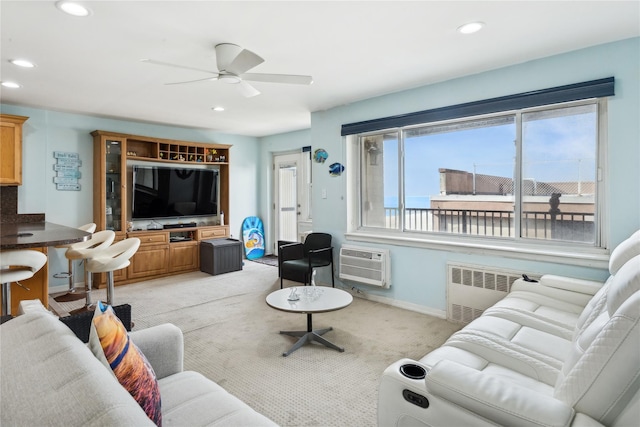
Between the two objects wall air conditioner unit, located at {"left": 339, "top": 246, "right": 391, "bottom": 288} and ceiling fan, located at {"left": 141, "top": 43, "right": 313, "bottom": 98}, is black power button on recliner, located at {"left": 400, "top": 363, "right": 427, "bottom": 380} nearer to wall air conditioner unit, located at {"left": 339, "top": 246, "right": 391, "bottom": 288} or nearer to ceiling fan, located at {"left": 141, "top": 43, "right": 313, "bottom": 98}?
ceiling fan, located at {"left": 141, "top": 43, "right": 313, "bottom": 98}

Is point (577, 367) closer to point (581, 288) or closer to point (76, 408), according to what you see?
point (76, 408)

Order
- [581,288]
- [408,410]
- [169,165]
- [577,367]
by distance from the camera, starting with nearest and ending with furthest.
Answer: [577,367]
[408,410]
[581,288]
[169,165]

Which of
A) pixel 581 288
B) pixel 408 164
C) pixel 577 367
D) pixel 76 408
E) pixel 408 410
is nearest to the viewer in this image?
pixel 76 408

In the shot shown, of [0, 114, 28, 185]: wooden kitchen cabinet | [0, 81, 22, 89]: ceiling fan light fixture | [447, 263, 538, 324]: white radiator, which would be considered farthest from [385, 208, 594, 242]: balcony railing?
[0, 114, 28, 185]: wooden kitchen cabinet

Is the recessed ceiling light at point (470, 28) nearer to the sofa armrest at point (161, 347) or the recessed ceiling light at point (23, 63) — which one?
the sofa armrest at point (161, 347)

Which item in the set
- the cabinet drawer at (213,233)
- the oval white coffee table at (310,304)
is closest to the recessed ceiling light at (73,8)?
the oval white coffee table at (310,304)

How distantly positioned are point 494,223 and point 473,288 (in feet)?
2.24

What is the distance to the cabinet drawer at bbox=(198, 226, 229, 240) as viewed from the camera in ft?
19.4

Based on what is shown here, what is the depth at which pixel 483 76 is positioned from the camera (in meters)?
3.32

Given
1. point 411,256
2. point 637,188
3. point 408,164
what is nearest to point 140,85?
point 408,164

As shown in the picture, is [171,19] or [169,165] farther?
[169,165]

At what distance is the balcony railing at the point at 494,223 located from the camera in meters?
3.00

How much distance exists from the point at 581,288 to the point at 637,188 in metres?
0.87

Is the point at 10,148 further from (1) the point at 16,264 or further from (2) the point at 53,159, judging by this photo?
(1) the point at 16,264
